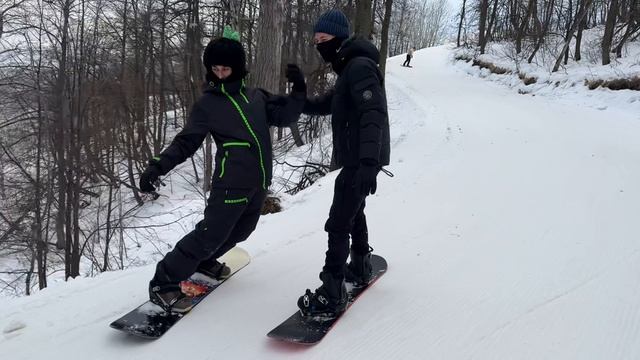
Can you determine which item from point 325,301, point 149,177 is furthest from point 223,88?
point 325,301

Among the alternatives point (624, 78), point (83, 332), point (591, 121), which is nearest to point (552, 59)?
point (624, 78)

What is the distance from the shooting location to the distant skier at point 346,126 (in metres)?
2.56

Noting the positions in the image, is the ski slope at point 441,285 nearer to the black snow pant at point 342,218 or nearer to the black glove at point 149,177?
the black snow pant at point 342,218

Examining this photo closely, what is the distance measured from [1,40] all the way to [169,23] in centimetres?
630

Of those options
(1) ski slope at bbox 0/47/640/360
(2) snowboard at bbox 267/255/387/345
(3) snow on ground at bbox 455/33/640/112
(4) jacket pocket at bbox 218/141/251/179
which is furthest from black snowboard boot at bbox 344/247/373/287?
(3) snow on ground at bbox 455/33/640/112

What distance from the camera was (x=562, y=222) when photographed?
14.4 feet

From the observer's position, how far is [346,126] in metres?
2.72

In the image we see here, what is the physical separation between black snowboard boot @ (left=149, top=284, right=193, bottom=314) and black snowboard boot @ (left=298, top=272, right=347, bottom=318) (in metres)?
0.79

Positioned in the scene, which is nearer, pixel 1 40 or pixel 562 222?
pixel 562 222

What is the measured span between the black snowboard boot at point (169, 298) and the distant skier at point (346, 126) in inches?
31.0

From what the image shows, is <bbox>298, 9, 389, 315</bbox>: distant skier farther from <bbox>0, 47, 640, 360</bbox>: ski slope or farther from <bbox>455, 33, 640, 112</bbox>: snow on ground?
<bbox>455, 33, 640, 112</bbox>: snow on ground

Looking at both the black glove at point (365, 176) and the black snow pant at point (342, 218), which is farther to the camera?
the black snow pant at point (342, 218)

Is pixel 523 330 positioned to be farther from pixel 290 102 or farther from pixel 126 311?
pixel 126 311

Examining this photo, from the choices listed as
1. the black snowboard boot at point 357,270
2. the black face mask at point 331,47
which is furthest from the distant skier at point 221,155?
the black snowboard boot at point 357,270
